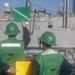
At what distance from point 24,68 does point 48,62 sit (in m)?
0.49

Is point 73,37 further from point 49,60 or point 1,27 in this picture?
point 49,60

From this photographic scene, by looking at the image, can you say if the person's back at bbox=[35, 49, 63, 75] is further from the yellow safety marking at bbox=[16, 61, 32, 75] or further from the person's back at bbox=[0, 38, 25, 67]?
the person's back at bbox=[0, 38, 25, 67]

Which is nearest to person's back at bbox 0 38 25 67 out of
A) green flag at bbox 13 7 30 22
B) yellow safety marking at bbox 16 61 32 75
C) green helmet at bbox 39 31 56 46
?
yellow safety marking at bbox 16 61 32 75

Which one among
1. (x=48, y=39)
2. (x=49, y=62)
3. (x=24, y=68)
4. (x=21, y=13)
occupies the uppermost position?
(x=21, y=13)

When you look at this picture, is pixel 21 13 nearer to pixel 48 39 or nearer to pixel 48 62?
pixel 48 39

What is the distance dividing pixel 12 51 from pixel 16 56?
0.46ft

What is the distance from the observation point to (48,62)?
466 centimetres

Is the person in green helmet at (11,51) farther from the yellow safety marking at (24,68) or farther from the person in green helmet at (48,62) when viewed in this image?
the person in green helmet at (48,62)

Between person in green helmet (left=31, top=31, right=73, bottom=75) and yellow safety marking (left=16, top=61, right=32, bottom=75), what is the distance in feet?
1.02

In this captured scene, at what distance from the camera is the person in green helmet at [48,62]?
457 cm

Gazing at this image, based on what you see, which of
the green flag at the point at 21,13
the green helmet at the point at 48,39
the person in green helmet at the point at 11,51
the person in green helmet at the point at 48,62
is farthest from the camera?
the green flag at the point at 21,13

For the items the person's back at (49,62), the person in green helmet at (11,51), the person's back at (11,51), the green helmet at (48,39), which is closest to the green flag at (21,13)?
the person in green helmet at (11,51)

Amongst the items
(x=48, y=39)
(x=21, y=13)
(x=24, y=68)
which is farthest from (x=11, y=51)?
(x=21, y=13)

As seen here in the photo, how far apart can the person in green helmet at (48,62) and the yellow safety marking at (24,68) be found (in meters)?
0.31
